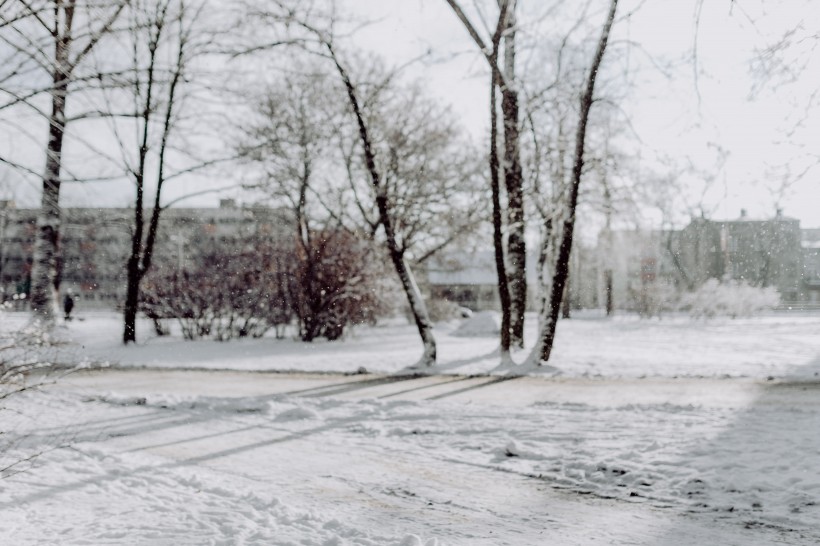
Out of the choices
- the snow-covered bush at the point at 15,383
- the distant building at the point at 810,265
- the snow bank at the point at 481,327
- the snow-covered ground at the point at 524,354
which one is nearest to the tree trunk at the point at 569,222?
the snow-covered ground at the point at 524,354

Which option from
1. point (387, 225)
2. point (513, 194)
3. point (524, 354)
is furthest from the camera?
point (524, 354)

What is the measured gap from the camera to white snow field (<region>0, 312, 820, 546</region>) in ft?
15.4

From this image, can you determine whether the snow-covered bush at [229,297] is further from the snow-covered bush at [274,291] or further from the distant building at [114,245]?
the distant building at [114,245]

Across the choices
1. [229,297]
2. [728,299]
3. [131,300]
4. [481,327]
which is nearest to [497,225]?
[229,297]

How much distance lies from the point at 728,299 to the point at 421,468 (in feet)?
98.2

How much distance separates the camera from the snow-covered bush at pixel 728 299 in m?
31.2

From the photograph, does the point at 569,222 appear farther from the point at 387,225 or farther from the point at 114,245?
the point at 114,245

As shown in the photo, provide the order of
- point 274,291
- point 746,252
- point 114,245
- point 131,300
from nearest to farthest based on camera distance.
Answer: point 131,300 → point 274,291 → point 746,252 → point 114,245

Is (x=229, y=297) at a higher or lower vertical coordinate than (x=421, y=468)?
higher

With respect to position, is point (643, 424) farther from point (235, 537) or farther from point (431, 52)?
point (431, 52)

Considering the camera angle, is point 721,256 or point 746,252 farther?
point 721,256

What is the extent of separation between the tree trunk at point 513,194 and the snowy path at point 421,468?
5.59m

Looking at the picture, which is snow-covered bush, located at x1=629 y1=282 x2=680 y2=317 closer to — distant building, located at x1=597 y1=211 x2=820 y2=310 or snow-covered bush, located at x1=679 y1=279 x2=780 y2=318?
distant building, located at x1=597 y1=211 x2=820 y2=310

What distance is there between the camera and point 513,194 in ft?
50.3
